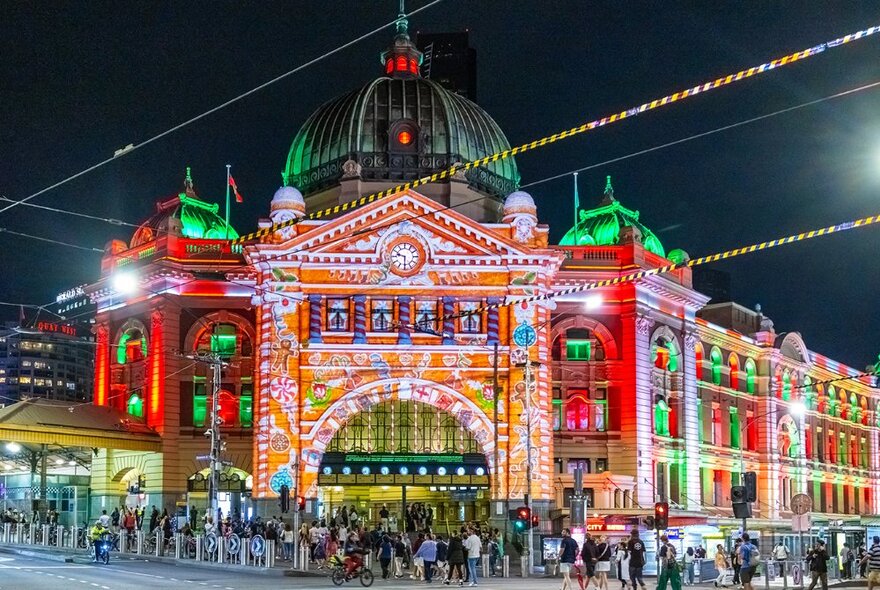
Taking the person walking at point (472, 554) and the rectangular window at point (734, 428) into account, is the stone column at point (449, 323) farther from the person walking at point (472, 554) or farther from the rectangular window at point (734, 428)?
the rectangular window at point (734, 428)

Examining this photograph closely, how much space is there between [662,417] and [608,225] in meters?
13.6

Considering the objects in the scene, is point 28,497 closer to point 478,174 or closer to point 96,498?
point 96,498

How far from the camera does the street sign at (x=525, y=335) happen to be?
6625cm

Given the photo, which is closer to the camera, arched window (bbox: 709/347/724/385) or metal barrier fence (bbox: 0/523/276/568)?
metal barrier fence (bbox: 0/523/276/568)

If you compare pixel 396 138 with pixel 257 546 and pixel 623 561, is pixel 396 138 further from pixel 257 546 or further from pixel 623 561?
pixel 623 561

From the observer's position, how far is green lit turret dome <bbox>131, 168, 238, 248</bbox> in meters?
77.4

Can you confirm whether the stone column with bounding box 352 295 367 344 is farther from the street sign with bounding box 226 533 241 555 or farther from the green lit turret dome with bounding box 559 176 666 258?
→ the green lit turret dome with bounding box 559 176 666 258

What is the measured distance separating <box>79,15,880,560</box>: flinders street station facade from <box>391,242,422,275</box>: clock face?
0.27 ft

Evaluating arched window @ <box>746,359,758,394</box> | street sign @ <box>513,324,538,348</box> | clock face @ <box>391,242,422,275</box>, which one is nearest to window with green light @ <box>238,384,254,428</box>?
clock face @ <box>391,242,422,275</box>

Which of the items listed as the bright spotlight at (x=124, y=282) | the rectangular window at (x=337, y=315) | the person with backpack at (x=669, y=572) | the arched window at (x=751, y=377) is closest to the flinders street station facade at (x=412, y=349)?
the rectangular window at (x=337, y=315)

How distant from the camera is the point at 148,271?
71500mm

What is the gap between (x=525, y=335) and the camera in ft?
218

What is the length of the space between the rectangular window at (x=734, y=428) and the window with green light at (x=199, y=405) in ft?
110

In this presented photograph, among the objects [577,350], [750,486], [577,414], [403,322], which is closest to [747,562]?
[750,486]
